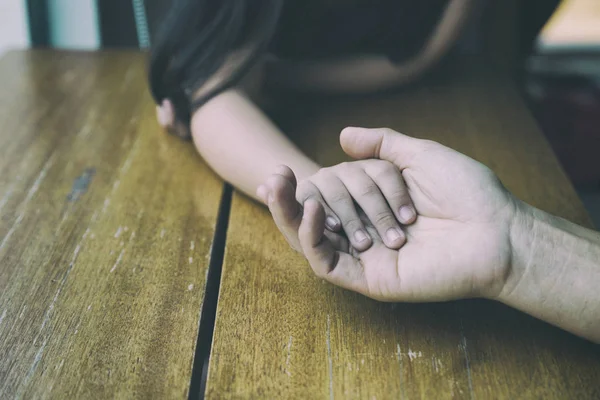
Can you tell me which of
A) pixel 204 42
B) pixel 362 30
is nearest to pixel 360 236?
pixel 204 42

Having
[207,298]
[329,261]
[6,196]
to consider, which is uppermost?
[329,261]

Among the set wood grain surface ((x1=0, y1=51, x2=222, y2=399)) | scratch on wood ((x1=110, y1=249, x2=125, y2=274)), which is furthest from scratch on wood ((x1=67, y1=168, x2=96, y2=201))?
scratch on wood ((x1=110, y1=249, x2=125, y2=274))

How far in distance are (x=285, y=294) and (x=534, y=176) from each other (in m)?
0.38

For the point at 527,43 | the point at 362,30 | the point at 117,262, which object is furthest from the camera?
the point at 527,43

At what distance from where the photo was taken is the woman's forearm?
69cm

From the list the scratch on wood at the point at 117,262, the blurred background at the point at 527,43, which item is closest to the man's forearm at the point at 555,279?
the scratch on wood at the point at 117,262

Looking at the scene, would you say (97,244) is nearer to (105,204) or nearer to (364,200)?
(105,204)

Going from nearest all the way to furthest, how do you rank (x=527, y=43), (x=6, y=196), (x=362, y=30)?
(x=6, y=196) < (x=362, y=30) < (x=527, y=43)

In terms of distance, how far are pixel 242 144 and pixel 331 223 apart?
0.74ft

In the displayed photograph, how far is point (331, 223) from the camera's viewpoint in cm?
54

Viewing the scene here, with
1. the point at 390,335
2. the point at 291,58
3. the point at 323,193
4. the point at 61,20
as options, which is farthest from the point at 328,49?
the point at 61,20

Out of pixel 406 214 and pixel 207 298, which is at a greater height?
pixel 406 214

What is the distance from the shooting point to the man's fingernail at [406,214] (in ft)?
1.77

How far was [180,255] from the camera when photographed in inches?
24.3
